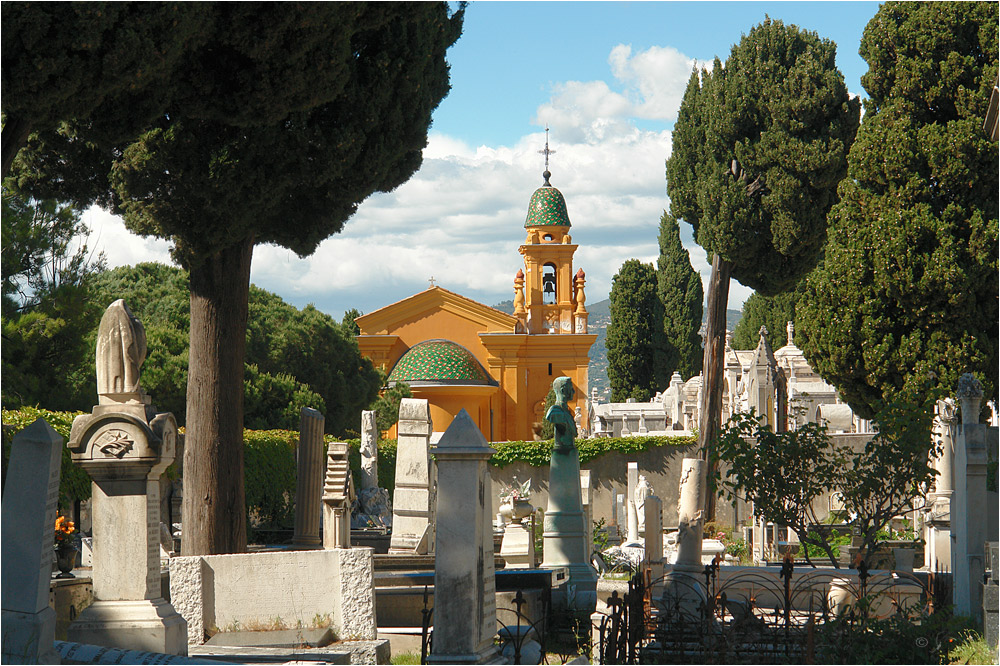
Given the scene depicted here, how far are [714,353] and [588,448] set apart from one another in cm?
903

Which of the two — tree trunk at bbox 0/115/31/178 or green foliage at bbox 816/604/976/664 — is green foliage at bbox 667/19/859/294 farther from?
tree trunk at bbox 0/115/31/178

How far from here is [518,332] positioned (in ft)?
164

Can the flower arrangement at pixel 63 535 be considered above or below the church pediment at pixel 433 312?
below

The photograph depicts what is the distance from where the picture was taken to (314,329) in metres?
32.6

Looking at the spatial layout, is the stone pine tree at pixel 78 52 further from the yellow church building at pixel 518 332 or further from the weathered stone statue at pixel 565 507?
the yellow church building at pixel 518 332

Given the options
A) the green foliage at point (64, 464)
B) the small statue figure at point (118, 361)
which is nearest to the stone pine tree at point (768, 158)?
the green foliage at point (64, 464)

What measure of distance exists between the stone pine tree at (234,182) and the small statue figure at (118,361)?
2.24 m

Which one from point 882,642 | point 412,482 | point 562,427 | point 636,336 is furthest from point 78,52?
point 636,336

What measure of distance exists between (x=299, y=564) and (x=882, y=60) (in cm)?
1310

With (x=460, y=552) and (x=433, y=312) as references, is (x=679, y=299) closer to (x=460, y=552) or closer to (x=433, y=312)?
(x=433, y=312)

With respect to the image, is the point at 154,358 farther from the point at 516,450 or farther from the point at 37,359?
the point at 516,450

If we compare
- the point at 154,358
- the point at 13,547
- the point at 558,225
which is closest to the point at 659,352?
the point at 558,225

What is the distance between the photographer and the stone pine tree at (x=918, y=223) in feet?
52.2

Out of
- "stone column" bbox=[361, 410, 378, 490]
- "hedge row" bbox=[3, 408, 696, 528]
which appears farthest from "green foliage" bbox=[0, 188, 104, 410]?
"stone column" bbox=[361, 410, 378, 490]
